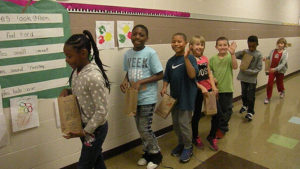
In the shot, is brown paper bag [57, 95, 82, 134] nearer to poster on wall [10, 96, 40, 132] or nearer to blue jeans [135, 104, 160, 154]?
poster on wall [10, 96, 40, 132]

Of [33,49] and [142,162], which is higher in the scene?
[33,49]

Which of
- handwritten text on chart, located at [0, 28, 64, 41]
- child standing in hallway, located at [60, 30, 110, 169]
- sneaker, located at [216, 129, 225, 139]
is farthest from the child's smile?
sneaker, located at [216, 129, 225, 139]

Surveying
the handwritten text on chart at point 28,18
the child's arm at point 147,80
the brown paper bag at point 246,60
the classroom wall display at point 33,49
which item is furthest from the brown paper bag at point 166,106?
the brown paper bag at point 246,60

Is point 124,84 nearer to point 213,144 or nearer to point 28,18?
point 28,18

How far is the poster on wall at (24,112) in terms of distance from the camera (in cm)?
180

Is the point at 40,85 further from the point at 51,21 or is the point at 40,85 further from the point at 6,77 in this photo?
the point at 51,21

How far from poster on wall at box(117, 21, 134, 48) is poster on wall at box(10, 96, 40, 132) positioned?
987 millimetres

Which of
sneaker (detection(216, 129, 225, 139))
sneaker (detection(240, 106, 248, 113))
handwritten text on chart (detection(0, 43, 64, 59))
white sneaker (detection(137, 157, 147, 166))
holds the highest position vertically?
handwritten text on chart (detection(0, 43, 64, 59))

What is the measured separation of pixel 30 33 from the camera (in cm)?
179

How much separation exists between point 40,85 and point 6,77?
0.25 m

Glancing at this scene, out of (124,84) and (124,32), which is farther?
(124,32)

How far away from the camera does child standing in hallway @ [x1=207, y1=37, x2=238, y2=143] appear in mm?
2654

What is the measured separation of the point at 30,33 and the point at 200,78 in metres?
1.69

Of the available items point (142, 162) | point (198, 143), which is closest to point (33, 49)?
point (142, 162)
